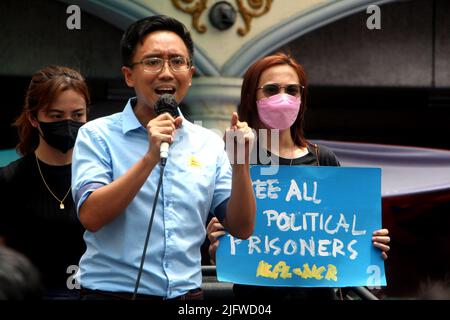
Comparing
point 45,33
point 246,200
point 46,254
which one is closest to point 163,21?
point 246,200

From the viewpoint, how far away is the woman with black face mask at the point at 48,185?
3.87 meters

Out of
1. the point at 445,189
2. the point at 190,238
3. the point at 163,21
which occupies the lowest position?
the point at 190,238

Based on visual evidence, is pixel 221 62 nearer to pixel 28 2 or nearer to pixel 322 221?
pixel 28 2

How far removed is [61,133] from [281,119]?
2.91 ft

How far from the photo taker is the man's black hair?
3262mm

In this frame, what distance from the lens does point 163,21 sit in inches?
128

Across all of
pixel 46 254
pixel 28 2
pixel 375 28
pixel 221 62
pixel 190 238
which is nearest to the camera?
pixel 190 238

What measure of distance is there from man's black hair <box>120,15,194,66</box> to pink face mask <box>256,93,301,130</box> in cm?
71

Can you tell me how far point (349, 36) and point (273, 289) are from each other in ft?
20.8

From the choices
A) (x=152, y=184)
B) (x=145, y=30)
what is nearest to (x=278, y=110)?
(x=145, y=30)

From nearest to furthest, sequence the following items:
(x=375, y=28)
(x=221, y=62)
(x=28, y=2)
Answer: (x=221, y=62) < (x=28, y=2) < (x=375, y=28)

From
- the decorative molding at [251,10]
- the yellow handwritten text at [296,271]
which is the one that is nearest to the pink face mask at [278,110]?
the yellow handwritten text at [296,271]

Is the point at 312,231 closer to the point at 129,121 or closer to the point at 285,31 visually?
the point at 129,121

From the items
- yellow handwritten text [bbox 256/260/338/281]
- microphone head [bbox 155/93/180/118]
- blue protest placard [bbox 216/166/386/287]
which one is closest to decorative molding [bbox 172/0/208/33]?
blue protest placard [bbox 216/166/386/287]
